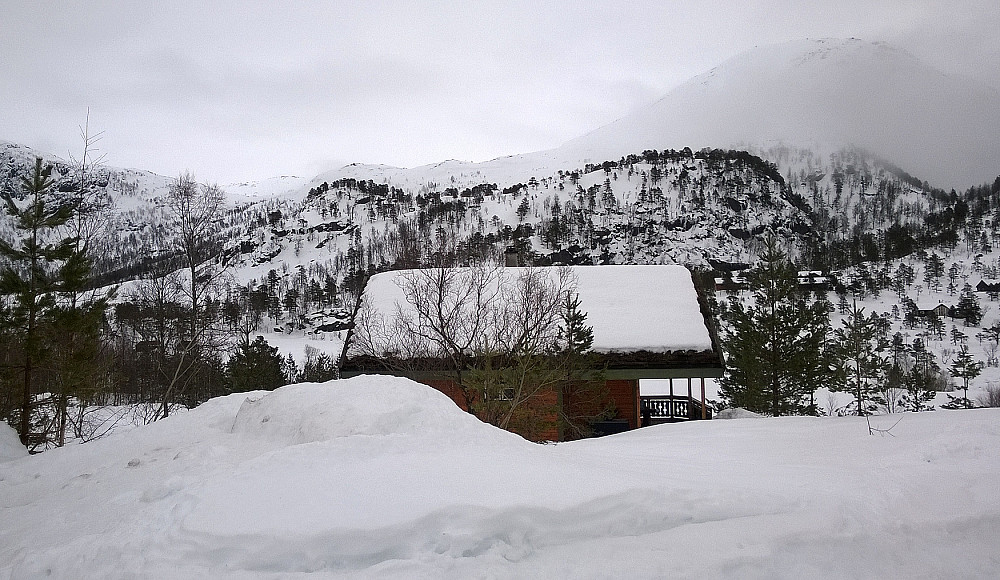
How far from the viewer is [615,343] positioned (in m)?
13.7

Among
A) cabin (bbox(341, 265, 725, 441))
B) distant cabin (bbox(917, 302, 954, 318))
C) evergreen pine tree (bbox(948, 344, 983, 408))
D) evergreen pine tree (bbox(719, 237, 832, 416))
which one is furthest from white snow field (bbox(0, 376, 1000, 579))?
distant cabin (bbox(917, 302, 954, 318))

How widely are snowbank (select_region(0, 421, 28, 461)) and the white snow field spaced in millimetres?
2581

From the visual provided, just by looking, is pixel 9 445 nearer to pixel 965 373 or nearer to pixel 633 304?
pixel 633 304

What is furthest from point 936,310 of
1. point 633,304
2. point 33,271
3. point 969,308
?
point 33,271

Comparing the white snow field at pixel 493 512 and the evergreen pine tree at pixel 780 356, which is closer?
the white snow field at pixel 493 512

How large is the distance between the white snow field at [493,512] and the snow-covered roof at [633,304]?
7110mm

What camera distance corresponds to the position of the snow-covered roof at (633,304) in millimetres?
13641

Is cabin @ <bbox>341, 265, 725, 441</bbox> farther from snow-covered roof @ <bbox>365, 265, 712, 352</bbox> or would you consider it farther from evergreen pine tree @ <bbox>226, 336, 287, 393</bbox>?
evergreen pine tree @ <bbox>226, 336, 287, 393</bbox>

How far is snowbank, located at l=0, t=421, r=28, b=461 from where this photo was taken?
326 inches

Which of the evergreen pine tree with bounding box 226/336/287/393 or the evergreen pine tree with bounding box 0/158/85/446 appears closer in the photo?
the evergreen pine tree with bounding box 0/158/85/446

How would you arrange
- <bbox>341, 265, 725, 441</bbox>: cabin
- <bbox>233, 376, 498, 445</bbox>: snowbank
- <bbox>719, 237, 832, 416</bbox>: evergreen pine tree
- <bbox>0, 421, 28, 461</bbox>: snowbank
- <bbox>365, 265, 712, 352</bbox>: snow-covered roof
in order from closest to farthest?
1. <bbox>233, 376, 498, 445</bbox>: snowbank
2. <bbox>0, 421, 28, 461</bbox>: snowbank
3. <bbox>341, 265, 725, 441</bbox>: cabin
4. <bbox>365, 265, 712, 352</bbox>: snow-covered roof
5. <bbox>719, 237, 832, 416</bbox>: evergreen pine tree

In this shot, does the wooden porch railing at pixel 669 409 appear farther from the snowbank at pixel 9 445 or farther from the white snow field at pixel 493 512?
the snowbank at pixel 9 445

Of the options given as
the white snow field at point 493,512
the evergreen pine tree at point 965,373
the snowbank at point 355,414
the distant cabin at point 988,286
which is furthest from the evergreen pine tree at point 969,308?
the snowbank at point 355,414

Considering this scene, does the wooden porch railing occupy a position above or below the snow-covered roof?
below
